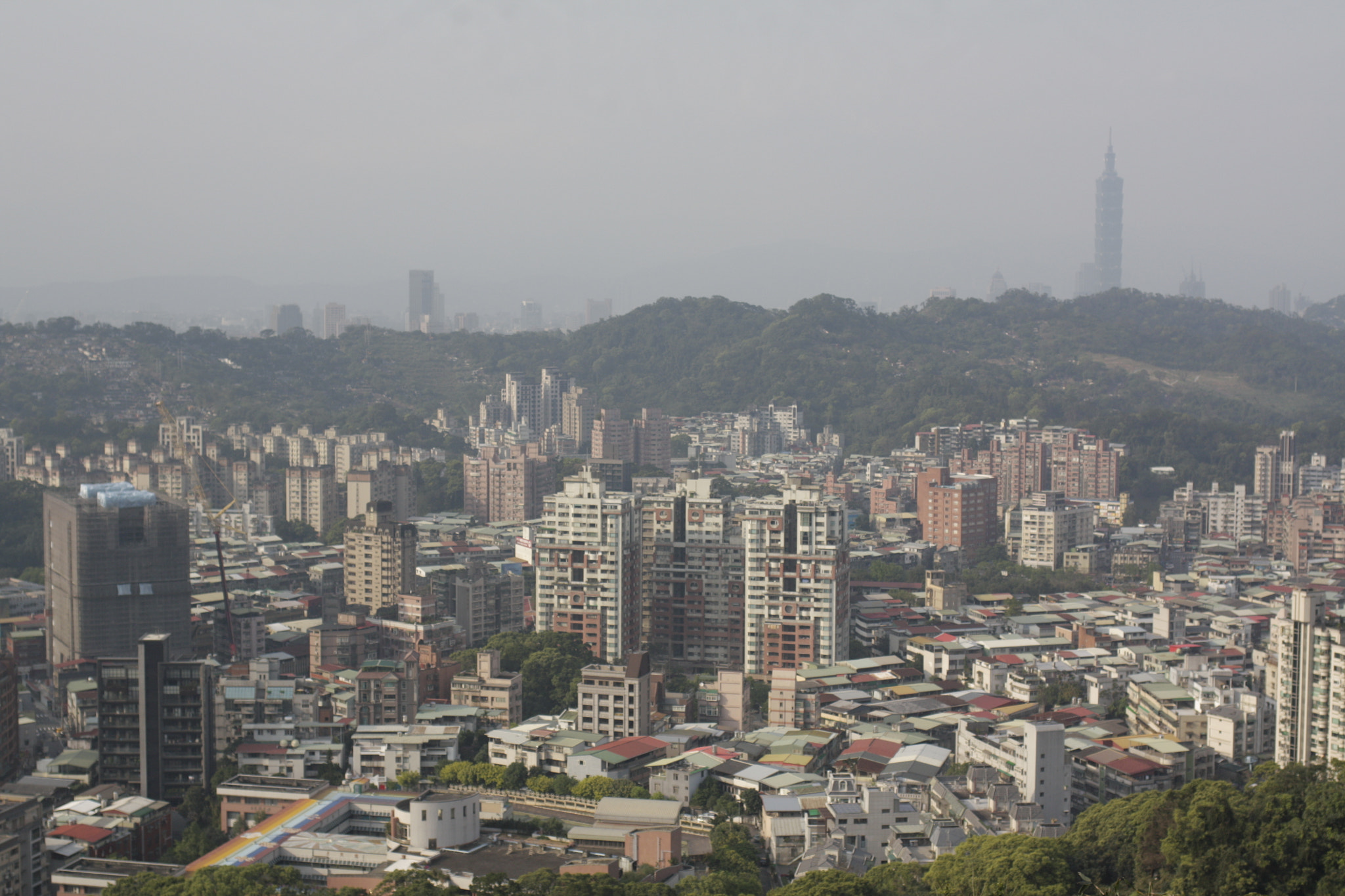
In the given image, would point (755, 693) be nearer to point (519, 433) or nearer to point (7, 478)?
point (7, 478)

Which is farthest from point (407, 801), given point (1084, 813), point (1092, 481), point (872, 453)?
point (872, 453)

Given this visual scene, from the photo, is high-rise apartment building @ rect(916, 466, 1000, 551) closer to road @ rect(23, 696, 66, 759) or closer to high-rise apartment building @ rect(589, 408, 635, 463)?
high-rise apartment building @ rect(589, 408, 635, 463)

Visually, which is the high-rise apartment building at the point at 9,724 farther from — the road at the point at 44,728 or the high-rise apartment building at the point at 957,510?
the high-rise apartment building at the point at 957,510

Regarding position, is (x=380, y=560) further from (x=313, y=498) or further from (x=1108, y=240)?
(x=1108, y=240)

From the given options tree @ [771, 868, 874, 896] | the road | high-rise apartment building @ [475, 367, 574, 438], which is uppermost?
high-rise apartment building @ [475, 367, 574, 438]

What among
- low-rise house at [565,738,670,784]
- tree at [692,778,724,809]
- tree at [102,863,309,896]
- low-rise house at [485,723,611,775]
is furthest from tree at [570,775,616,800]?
tree at [102,863,309,896]

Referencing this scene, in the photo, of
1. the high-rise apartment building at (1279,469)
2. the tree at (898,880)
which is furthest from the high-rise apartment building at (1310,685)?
the high-rise apartment building at (1279,469)
